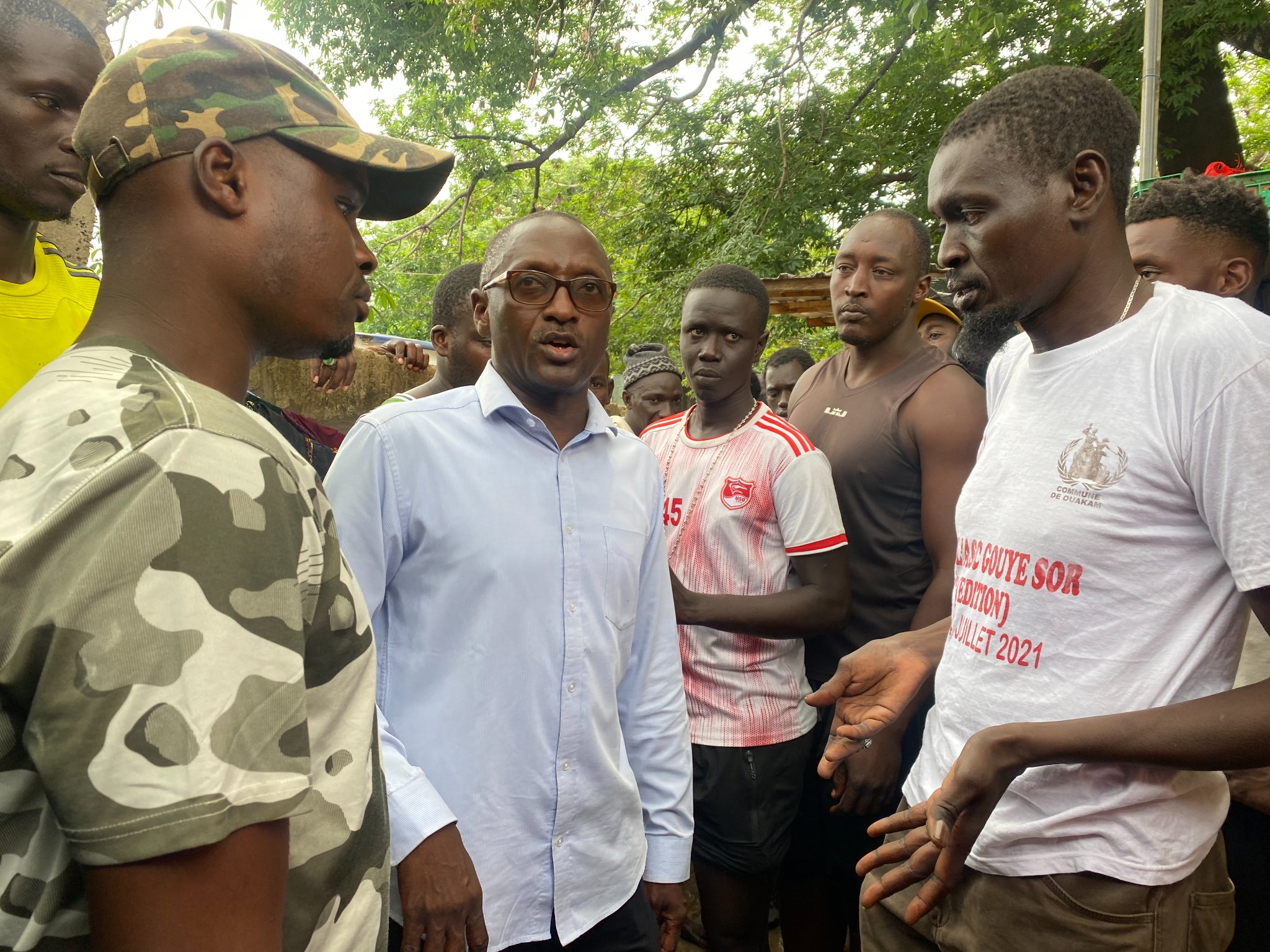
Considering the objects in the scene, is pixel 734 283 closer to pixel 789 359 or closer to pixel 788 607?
pixel 788 607

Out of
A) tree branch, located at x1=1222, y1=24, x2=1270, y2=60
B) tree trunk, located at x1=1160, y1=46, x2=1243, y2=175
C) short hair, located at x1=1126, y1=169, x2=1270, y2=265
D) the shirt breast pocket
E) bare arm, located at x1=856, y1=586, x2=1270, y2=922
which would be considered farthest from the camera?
tree trunk, located at x1=1160, y1=46, x2=1243, y2=175

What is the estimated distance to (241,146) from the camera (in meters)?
1.11

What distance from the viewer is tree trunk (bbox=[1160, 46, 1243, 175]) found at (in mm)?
9305

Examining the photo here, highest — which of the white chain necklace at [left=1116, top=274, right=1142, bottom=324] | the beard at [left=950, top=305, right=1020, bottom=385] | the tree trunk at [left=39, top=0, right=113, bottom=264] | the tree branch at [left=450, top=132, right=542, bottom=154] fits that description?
the tree branch at [left=450, top=132, right=542, bottom=154]

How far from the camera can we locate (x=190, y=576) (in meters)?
0.81

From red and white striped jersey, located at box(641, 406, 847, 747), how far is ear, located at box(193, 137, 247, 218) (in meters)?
2.04

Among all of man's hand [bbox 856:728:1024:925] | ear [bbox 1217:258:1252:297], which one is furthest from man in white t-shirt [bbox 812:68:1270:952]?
ear [bbox 1217:258:1252:297]

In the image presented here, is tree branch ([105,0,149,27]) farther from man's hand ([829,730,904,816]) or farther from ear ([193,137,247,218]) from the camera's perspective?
man's hand ([829,730,904,816])

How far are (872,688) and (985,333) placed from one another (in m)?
0.85

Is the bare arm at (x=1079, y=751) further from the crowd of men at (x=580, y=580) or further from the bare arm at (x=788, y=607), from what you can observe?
the bare arm at (x=788, y=607)

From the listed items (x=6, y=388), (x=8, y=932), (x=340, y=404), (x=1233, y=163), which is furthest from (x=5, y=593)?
(x=1233, y=163)

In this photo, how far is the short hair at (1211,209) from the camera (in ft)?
9.42

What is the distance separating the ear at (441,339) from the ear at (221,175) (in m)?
2.77

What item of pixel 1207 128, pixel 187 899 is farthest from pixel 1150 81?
pixel 187 899
